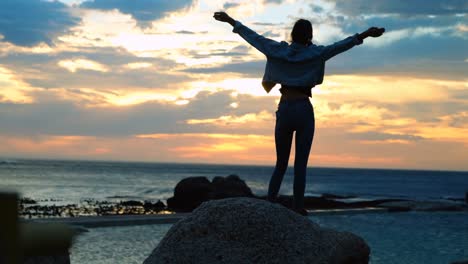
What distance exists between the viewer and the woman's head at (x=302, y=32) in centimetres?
634

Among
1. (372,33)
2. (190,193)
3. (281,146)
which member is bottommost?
(190,193)

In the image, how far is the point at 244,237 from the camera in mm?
5883

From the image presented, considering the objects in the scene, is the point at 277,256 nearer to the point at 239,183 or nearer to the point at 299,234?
the point at 299,234

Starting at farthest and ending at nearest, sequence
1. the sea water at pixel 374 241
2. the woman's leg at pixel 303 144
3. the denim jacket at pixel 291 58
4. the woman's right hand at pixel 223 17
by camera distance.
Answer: the sea water at pixel 374 241 < the woman's leg at pixel 303 144 < the denim jacket at pixel 291 58 < the woman's right hand at pixel 223 17

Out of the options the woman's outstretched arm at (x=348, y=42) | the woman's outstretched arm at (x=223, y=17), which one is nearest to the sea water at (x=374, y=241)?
the woman's outstretched arm at (x=223, y=17)

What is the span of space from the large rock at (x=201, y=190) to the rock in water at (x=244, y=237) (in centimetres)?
2618

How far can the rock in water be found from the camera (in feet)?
19.0

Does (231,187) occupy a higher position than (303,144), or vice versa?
(303,144)

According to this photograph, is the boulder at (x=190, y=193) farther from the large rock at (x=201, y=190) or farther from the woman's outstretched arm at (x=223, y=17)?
the woman's outstretched arm at (x=223, y=17)

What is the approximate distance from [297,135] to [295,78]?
60cm

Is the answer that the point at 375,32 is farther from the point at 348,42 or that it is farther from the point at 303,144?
the point at 303,144

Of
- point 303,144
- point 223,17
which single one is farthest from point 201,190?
point 223,17

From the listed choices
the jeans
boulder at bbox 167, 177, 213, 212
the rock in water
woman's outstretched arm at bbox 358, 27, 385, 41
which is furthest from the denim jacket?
boulder at bbox 167, 177, 213, 212

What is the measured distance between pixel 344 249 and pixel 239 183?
26.1 meters
